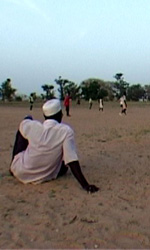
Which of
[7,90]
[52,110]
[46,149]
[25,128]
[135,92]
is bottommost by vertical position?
[135,92]

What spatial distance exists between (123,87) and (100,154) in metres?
76.8

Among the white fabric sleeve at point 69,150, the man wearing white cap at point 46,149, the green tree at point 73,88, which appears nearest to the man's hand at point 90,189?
the man wearing white cap at point 46,149

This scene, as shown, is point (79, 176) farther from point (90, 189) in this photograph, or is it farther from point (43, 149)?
point (43, 149)

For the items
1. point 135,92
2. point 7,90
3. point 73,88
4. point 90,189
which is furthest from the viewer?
point 135,92

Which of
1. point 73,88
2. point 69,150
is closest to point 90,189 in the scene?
point 69,150

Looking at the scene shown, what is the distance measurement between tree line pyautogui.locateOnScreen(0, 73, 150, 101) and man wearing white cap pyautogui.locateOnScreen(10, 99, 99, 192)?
46322mm

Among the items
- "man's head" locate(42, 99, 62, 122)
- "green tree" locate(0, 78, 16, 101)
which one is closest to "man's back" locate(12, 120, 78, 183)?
"man's head" locate(42, 99, 62, 122)

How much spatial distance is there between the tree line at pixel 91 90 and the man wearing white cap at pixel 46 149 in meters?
46.3

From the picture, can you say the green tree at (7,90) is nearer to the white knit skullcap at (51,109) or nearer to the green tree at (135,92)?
the green tree at (135,92)

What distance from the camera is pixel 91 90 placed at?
73.1 metres

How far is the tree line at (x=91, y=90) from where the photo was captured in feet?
211

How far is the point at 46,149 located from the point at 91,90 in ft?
226

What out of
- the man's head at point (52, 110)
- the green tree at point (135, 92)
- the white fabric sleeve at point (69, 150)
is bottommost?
the green tree at point (135, 92)

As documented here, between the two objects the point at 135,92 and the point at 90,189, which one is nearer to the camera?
the point at 90,189
